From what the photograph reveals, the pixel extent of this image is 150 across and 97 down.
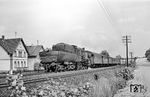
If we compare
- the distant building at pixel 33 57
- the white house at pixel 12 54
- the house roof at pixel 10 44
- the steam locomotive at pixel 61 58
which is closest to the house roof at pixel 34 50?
the distant building at pixel 33 57

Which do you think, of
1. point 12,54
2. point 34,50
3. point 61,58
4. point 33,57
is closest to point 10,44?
point 12,54

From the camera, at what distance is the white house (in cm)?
4160

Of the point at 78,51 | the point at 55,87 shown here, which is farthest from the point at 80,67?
the point at 55,87

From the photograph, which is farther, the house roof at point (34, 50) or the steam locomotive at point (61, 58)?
the house roof at point (34, 50)

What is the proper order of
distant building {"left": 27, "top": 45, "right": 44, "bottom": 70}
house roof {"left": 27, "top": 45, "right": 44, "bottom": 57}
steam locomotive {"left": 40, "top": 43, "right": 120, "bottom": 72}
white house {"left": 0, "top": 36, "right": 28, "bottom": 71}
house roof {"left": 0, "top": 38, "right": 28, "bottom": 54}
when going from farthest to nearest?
1. house roof {"left": 27, "top": 45, "right": 44, "bottom": 57}
2. distant building {"left": 27, "top": 45, "right": 44, "bottom": 70}
3. house roof {"left": 0, "top": 38, "right": 28, "bottom": 54}
4. white house {"left": 0, "top": 36, "right": 28, "bottom": 71}
5. steam locomotive {"left": 40, "top": 43, "right": 120, "bottom": 72}

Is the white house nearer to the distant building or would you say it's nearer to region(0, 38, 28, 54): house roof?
region(0, 38, 28, 54): house roof

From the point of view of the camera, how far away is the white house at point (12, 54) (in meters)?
41.6

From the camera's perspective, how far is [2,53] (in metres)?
42.3

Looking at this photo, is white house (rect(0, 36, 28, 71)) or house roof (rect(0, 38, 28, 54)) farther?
house roof (rect(0, 38, 28, 54))

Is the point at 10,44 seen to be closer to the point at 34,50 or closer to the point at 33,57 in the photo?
the point at 33,57

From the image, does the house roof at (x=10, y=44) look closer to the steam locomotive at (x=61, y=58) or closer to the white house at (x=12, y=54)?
the white house at (x=12, y=54)

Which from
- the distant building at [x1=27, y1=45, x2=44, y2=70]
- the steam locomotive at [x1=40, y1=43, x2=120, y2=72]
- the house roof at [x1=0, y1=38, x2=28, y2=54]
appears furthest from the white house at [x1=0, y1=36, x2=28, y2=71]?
the steam locomotive at [x1=40, y1=43, x2=120, y2=72]

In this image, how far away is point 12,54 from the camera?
42469 mm

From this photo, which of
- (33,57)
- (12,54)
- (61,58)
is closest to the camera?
(61,58)
